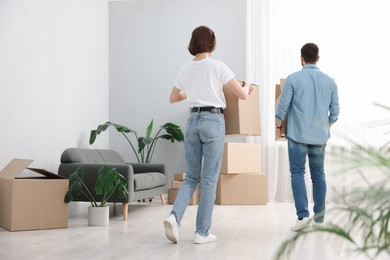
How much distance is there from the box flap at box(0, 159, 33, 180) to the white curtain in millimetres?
3390

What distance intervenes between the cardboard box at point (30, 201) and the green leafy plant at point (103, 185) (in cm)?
8

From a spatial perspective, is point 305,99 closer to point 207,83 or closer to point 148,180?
point 207,83

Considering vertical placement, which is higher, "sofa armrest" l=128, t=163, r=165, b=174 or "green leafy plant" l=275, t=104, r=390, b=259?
"green leafy plant" l=275, t=104, r=390, b=259

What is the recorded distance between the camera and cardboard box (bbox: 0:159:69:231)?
12.5 feet

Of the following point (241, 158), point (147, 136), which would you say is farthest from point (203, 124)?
point (147, 136)

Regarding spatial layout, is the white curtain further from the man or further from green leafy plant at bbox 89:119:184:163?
the man

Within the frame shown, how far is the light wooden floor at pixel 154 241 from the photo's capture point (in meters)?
2.91

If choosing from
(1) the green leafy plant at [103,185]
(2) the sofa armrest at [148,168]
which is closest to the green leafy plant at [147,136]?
(2) the sofa armrest at [148,168]

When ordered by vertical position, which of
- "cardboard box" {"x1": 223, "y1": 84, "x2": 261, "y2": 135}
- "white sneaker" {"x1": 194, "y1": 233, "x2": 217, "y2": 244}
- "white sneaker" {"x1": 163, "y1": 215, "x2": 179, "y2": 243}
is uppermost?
"cardboard box" {"x1": 223, "y1": 84, "x2": 261, "y2": 135}

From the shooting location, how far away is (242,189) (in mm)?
6211

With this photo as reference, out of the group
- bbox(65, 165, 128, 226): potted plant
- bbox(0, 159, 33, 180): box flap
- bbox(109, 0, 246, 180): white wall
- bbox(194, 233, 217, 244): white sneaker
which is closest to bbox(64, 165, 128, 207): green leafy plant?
bbox(65, 165, 128, 226): potted plant

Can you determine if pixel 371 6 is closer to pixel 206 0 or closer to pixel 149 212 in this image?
pixel 206 0

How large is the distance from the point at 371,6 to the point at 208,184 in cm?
435

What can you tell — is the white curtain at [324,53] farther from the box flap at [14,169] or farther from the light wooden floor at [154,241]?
the box flap at [14,169]
